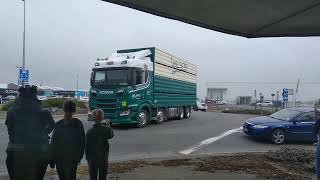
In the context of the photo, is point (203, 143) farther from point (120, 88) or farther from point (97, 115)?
point (97, 115)

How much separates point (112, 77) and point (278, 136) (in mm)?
8372

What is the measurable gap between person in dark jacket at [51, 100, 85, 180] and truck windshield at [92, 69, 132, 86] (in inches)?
658

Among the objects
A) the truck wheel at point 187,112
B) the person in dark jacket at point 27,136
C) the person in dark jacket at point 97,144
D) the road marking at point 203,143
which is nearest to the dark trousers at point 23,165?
the person in dark jacket at point 27,136

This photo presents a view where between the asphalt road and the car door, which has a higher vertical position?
the car door

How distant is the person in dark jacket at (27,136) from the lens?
242 inches

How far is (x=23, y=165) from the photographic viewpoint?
242 inches

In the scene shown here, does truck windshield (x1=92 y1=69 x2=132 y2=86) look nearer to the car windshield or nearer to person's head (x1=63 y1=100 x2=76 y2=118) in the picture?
the car windshield

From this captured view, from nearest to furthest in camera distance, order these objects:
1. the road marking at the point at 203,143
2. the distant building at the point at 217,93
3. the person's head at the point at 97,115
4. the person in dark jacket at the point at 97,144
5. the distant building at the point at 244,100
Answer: the person's head at the point at 97,115, the person in dark jacket at the point at 97,144, the road marking at the point at 203,143, the distant building at the point at 244,100, the distant building at the point at 217,93

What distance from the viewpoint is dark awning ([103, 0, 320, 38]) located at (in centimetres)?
777

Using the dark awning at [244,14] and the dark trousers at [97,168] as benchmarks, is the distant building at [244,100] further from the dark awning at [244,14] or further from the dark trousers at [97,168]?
the dark trousers at [97,168]

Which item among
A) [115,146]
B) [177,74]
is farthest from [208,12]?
[177,74]

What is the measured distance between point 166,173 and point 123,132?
11.9m

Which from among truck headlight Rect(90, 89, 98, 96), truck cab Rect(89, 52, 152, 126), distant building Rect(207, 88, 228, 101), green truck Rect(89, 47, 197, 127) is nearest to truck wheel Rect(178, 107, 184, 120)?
green truck Rect(89, 47, 197, 127)

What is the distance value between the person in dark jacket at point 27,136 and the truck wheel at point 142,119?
17.8 metres
